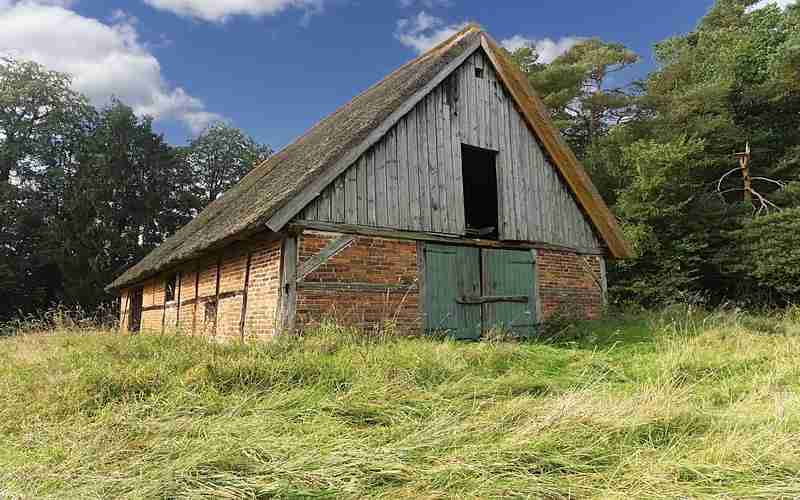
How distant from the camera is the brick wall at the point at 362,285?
284 inches

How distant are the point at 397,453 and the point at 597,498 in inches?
44.5

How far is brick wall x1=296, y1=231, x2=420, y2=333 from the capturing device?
7.21 metres

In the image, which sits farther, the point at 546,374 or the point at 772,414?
the point at 546,374

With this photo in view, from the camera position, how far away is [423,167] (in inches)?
339

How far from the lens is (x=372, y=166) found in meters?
8.00

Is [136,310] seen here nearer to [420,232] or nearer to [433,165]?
[420,232]

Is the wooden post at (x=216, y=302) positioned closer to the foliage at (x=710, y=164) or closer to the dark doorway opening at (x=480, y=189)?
the dark doorway opening at (x=480, y=189)

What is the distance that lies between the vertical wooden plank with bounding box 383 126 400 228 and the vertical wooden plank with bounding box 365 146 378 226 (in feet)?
0.77

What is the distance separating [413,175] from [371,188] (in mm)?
855

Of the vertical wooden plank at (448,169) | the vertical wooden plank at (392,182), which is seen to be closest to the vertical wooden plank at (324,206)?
the vertical wooden plank at (392,182)

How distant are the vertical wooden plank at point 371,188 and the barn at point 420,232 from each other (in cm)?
2

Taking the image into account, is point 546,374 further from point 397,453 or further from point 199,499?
point 199,499

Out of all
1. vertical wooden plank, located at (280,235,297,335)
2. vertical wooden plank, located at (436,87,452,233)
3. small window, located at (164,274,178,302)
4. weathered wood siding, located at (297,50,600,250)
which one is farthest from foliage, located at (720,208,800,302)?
small window, located at (164,274,178,302)

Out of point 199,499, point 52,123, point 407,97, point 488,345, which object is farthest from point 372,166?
point 52,123
